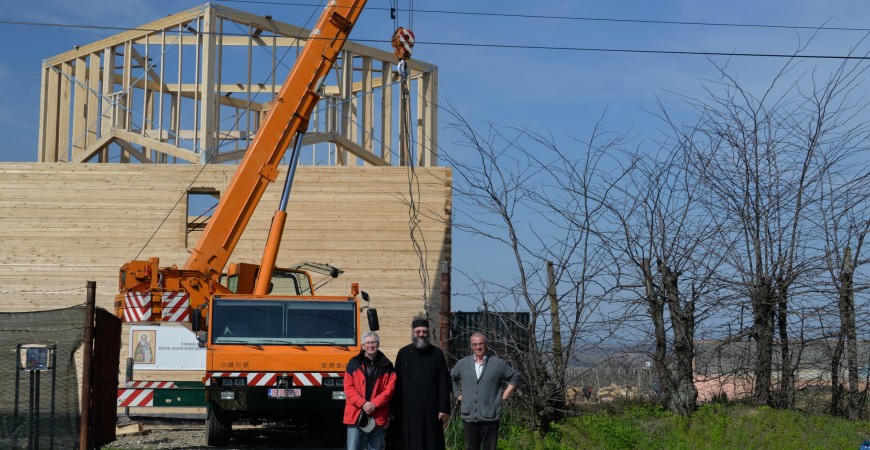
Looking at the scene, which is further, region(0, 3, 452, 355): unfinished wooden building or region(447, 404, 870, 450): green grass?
region(0, 3, 452, 355): unfinished wooden building

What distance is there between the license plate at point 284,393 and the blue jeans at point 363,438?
14.2 feet

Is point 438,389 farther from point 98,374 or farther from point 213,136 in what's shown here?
point 213,136

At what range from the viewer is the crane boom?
628 inches

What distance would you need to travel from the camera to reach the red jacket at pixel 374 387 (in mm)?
9070

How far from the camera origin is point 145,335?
16.6 m

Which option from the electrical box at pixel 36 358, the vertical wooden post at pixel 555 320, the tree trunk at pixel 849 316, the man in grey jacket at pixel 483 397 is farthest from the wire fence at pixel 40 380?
the tree trunk at pixel 849 316

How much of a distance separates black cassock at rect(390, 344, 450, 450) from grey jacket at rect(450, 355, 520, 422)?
333 mm

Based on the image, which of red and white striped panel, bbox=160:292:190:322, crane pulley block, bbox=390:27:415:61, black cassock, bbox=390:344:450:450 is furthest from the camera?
crane pulley block, bbox=390:27:415:61

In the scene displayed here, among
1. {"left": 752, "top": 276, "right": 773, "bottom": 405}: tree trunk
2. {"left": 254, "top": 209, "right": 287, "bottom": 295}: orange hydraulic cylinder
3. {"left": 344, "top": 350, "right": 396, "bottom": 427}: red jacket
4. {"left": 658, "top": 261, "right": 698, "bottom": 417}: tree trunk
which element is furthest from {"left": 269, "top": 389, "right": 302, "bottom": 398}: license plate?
{"left": 752, "top": 276, "right": 773, "bottom": 405}: tree trunk

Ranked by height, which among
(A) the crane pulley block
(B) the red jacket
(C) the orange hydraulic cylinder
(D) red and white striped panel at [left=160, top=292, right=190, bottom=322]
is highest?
(A) the crane pulley block

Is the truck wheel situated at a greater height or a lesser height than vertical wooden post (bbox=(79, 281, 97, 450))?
lesser

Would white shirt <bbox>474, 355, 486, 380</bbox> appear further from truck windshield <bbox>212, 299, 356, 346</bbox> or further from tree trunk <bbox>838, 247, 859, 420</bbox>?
tree trunk <bbox>838, 247, 859, 420</bbox>

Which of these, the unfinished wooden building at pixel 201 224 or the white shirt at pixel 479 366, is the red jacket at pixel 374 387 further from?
the unfinished wooden building at pixel 201 224

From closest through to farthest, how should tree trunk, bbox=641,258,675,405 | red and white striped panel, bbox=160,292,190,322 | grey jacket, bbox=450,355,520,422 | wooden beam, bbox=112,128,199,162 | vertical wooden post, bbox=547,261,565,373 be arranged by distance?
grey jacket, bbox=450,355,520,422, vertical wooden post, bbox=547,261,565,373, tree trunk, bbox=641,258,675,405, red and white striped panel, bbox=160,292,190,322, wooden beam, bbox=112,128,199,162
